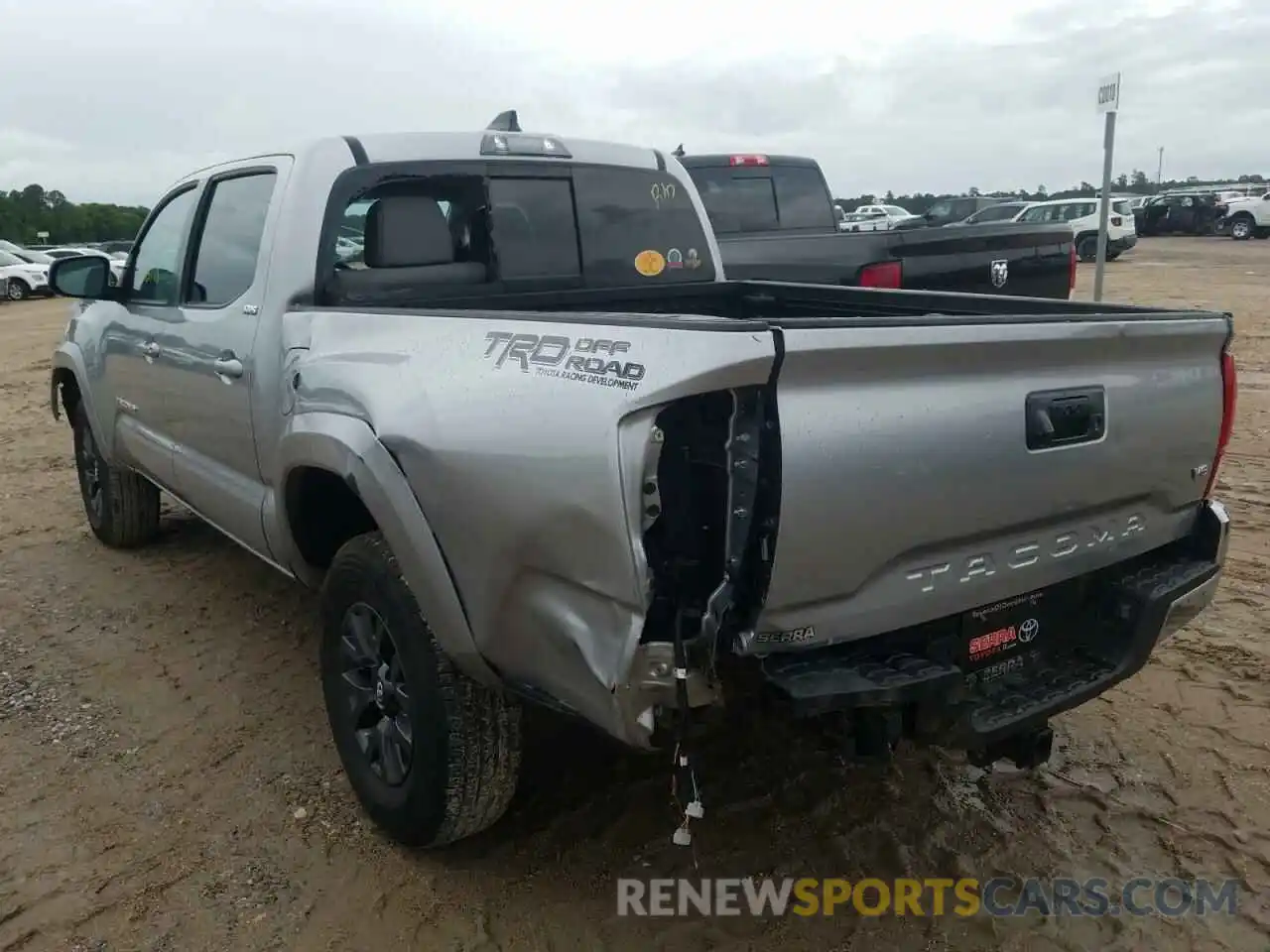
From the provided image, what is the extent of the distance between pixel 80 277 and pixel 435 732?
10.3 feet

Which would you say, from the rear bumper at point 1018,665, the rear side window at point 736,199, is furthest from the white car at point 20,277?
the rear bumper at point 1018,665

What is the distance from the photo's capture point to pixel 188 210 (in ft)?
14.0

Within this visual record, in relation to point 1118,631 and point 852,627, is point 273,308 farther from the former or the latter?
point 1118,631

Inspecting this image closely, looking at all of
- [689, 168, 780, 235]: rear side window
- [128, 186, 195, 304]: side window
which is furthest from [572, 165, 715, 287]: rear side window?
[689, 168, 780, 235]: rear side window

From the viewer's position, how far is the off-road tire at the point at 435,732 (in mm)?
2604

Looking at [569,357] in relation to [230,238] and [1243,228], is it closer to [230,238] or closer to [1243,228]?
[230,238]

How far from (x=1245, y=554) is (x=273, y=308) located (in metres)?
4.54

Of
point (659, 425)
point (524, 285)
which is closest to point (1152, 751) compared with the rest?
point (659, 425)

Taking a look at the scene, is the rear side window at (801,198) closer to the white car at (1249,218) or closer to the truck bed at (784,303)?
the truck bed at (784,303)

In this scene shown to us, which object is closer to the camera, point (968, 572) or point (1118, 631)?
point (968, 572)

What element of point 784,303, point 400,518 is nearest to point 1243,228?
point 784,303

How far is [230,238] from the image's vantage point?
3.84m

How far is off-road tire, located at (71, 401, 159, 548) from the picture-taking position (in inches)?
214

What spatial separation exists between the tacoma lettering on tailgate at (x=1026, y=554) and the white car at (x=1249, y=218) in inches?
1366
